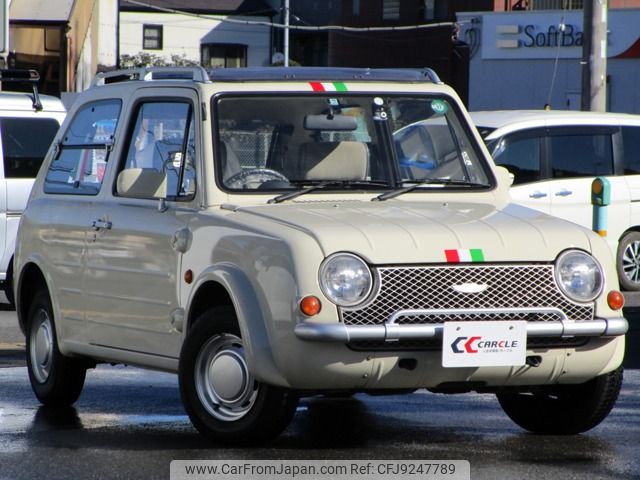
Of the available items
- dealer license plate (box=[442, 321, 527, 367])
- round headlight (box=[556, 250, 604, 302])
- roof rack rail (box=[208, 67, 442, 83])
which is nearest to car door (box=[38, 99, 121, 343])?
roof rack rail (box=[208, 67, 442, 83])

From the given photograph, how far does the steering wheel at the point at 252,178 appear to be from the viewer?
288 inches

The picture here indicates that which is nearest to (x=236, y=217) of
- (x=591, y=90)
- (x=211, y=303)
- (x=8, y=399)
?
(x=211, y=303)

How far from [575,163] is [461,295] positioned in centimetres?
991

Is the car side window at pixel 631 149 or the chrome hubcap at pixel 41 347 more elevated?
the car side window at pixel 631 149

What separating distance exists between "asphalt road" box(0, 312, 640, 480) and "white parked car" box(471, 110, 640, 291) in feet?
22.2

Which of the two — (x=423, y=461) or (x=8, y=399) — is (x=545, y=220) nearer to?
(x=423, y=461)

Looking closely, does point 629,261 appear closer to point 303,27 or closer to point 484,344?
point 484,344

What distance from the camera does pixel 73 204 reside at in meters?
8.29

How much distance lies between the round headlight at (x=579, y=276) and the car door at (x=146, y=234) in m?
1.77

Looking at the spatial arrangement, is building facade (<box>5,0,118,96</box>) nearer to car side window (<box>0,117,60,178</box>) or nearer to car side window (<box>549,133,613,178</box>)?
car side window (<box>0,117,60,178</box>)

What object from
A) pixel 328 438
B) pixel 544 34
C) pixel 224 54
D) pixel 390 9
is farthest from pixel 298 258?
pixel 224 54

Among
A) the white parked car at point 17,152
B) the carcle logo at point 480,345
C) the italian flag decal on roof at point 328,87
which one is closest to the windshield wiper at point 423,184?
the italian flag decal on roof at point 328,87

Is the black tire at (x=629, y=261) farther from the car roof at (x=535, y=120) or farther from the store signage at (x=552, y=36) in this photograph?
the store signage at (x=552, y=36)

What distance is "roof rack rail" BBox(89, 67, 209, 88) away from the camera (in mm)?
7609
